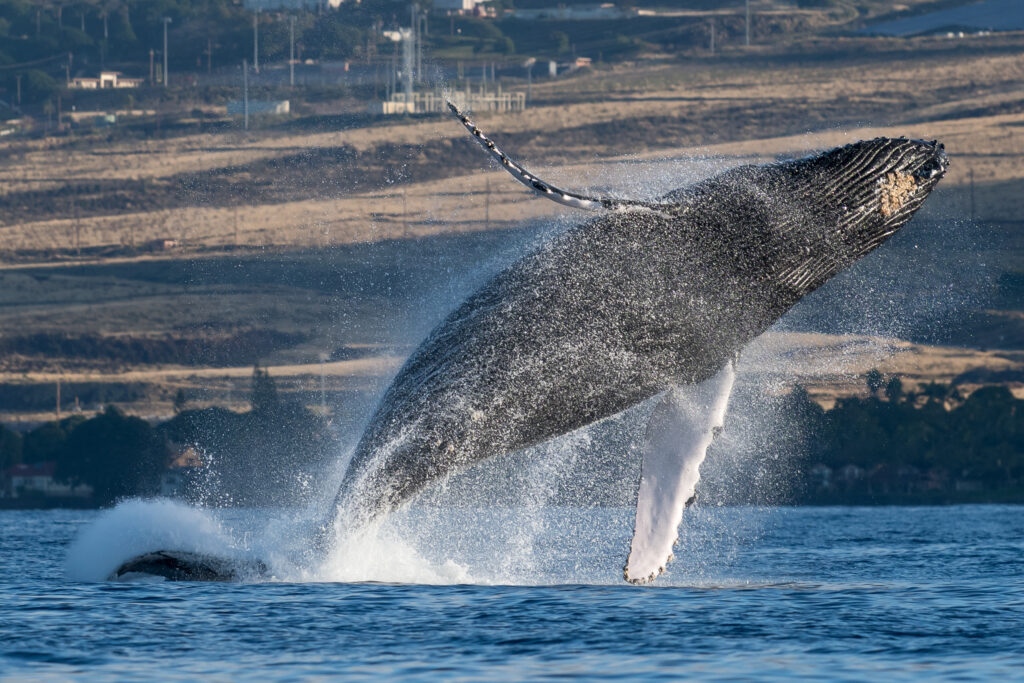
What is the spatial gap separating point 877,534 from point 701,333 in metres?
38.6

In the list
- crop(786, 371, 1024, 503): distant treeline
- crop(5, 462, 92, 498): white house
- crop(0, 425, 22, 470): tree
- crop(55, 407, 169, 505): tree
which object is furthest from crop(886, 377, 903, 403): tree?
crop(0, 425, 22, 470): tree

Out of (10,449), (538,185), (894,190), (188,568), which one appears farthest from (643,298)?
(10,449)

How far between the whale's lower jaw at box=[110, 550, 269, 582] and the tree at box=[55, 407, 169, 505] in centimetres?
9129

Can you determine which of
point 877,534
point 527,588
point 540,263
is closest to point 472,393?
point 540,263

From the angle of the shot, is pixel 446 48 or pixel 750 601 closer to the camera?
pixel 750 601

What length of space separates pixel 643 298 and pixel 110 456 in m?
101

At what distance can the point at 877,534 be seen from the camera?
53344mm

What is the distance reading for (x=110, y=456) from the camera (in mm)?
112812

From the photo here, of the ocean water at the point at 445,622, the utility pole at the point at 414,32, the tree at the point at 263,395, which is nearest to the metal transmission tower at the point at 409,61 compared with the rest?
the utility pole at the point at 414,32

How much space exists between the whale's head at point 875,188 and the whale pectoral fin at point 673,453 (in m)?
1.98

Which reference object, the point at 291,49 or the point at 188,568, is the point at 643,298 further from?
the point at 291,49

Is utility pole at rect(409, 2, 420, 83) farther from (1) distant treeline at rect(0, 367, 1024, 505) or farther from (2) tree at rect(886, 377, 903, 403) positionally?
(2) tree at rect(886, 377, 903, 403)

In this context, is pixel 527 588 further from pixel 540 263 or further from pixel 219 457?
pixel 219 457

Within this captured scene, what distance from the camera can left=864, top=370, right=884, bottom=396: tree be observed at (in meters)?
127
